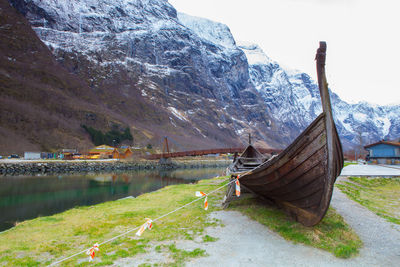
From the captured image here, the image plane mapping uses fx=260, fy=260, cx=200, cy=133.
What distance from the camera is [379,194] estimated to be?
516 inches

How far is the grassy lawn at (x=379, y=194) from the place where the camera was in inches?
362

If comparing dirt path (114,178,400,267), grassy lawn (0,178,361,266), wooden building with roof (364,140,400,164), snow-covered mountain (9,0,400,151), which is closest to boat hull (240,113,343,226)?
grassy lawn (0,178,361,266)

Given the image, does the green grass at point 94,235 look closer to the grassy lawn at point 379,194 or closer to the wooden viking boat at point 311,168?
the wooden viking boat at point 311,168

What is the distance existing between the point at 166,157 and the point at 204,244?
193 ft

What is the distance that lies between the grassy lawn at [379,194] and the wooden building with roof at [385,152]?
70.9ft

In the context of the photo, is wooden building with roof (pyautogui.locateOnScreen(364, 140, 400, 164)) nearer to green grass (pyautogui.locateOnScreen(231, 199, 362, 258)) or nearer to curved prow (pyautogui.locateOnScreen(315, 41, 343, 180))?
green grass (pyautogui.locateOnScreen(231, 199, 362, 258))

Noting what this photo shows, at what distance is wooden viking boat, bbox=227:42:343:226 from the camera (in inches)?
230

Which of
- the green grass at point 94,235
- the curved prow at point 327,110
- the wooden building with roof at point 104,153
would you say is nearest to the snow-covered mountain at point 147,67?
the wooden building with roof at point 104,153

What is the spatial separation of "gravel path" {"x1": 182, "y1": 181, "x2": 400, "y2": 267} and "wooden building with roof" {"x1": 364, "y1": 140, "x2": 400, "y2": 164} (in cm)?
3324

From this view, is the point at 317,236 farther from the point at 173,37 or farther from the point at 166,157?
the point at 173,37

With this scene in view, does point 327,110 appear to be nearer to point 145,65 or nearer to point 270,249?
point 270,249

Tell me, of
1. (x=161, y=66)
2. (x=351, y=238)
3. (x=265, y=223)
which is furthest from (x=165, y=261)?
(x=161, y=66)

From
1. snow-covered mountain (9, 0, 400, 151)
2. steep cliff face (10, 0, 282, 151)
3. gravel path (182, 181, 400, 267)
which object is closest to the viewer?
gravel path (182, 181, 400, 267)

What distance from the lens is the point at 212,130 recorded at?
14025 cm
